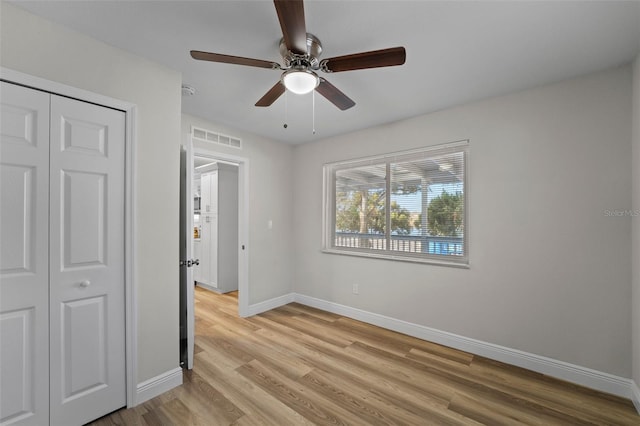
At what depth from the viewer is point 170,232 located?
215 centimetres

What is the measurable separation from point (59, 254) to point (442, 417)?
2716 millimetres

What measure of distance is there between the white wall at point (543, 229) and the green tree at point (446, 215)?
0.43 ft

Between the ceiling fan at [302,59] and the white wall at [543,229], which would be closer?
Answer: the ceiling fan at [302,59]

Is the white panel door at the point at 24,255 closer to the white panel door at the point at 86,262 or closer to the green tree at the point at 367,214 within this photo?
the white panel door at the point at 86,262

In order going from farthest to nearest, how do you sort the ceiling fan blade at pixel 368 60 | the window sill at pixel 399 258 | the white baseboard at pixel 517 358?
the window sill at pixel 399 258
the white baseboard at pixel 517 358
the ceiling fan blade at pixel 368 60

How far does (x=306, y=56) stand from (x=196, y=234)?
4863 millimetres

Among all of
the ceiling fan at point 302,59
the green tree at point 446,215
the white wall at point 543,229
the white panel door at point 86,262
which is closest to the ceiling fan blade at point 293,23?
the ceiling fan at point 302,59

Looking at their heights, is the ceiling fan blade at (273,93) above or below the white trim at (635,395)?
above

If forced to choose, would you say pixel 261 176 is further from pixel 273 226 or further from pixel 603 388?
pixel 603 388

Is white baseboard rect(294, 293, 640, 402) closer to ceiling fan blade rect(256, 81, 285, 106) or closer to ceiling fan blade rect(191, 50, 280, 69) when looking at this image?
ceiling fan blade rect(256, 81, 285, 106)

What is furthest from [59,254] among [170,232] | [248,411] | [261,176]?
[261,176]

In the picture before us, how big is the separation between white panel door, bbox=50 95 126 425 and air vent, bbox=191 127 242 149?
4.14 ft

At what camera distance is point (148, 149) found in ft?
6.63

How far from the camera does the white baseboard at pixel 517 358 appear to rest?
207cm
